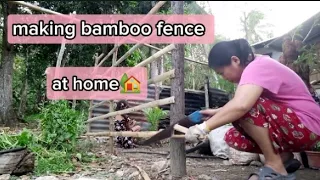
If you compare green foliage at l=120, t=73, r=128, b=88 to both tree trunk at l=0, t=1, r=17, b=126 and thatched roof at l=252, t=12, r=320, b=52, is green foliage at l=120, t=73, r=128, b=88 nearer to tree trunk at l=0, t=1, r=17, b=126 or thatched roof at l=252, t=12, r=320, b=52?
thatched roof at l=252, t=12, r=320, b=52

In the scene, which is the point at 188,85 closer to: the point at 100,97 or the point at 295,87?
the point at 100,97

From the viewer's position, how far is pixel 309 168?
303 cm

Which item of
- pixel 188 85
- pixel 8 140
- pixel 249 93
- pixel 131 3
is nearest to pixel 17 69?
pixel 131 3

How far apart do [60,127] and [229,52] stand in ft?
7.63

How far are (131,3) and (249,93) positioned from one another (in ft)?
24.1

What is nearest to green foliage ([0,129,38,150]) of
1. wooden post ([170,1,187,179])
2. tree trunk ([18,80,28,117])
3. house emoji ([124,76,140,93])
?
wooden post ([170,1,187,179])

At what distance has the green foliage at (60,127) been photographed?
3434mm

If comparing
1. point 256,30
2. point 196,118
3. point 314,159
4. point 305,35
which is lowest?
point 314,159

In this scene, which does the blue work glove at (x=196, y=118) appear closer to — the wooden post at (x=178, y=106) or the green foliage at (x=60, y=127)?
the wooden post at (x=178, y=106)

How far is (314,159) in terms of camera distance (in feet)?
9.68

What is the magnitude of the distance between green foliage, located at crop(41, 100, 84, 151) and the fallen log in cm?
77

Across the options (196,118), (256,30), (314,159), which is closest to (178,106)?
(196,118)

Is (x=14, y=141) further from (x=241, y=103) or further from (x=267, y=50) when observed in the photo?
(x=267, y=50)

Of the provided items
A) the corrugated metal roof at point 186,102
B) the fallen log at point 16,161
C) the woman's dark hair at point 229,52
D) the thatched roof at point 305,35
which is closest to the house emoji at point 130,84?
the corrugated metal roof at point 186,102
